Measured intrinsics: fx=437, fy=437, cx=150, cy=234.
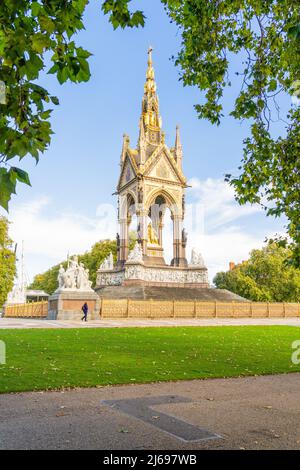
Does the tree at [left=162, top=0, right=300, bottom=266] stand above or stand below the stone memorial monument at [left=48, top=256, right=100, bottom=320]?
above

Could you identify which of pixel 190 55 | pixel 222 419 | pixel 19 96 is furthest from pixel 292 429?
pixel 190 55

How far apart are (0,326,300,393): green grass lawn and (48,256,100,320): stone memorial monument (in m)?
11.8

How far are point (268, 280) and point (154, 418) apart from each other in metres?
58.6

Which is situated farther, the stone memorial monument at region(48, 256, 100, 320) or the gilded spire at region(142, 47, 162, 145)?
the gilded spire at region(142, 47, 162, 145)

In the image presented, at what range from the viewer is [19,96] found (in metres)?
3.87

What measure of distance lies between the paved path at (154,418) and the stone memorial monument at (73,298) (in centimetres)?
2006

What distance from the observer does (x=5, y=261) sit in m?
44.6

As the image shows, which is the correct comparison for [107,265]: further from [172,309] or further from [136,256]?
[172,309]

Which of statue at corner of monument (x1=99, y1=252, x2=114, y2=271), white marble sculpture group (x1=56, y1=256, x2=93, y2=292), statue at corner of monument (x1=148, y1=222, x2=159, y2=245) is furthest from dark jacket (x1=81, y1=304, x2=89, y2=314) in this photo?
statue at corner of monument (x1=148, y1=222, x2=159, y2=245)

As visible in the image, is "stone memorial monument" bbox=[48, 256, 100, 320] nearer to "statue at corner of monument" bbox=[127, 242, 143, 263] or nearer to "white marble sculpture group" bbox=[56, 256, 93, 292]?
"white marble sculpture group" bbox=[56, 256, 93, 292]

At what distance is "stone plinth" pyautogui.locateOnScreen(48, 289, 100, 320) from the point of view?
90.2 feet

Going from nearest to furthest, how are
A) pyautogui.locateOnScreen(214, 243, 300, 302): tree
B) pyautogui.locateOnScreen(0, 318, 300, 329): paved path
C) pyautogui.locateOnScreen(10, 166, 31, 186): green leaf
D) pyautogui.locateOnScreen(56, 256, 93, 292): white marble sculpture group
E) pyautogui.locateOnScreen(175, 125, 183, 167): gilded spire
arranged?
1. pyautogui.locateOnScreen(10, 166, 31, 186): green leaf
2. pyautogui.locateOnScreen(0, 318, 300, 329): paved path
3. pyautogui.locateOnScreen(56, 256, 93, 292): white marble sculpture group
4. pyautogui.locateOnScreen(175, 125, 183, 167): gilded spire
5. pyautogui.locateOnScreen(214, 243, 300, 302): tree

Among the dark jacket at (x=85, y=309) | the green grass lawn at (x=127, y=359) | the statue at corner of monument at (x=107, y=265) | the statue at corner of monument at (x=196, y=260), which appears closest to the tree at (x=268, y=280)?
the statue at corner of monument at (x=196, y=260)

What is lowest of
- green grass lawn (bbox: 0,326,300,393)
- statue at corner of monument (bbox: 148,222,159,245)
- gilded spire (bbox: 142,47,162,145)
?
green grass lawn (bbox: 0,326,300,393)
